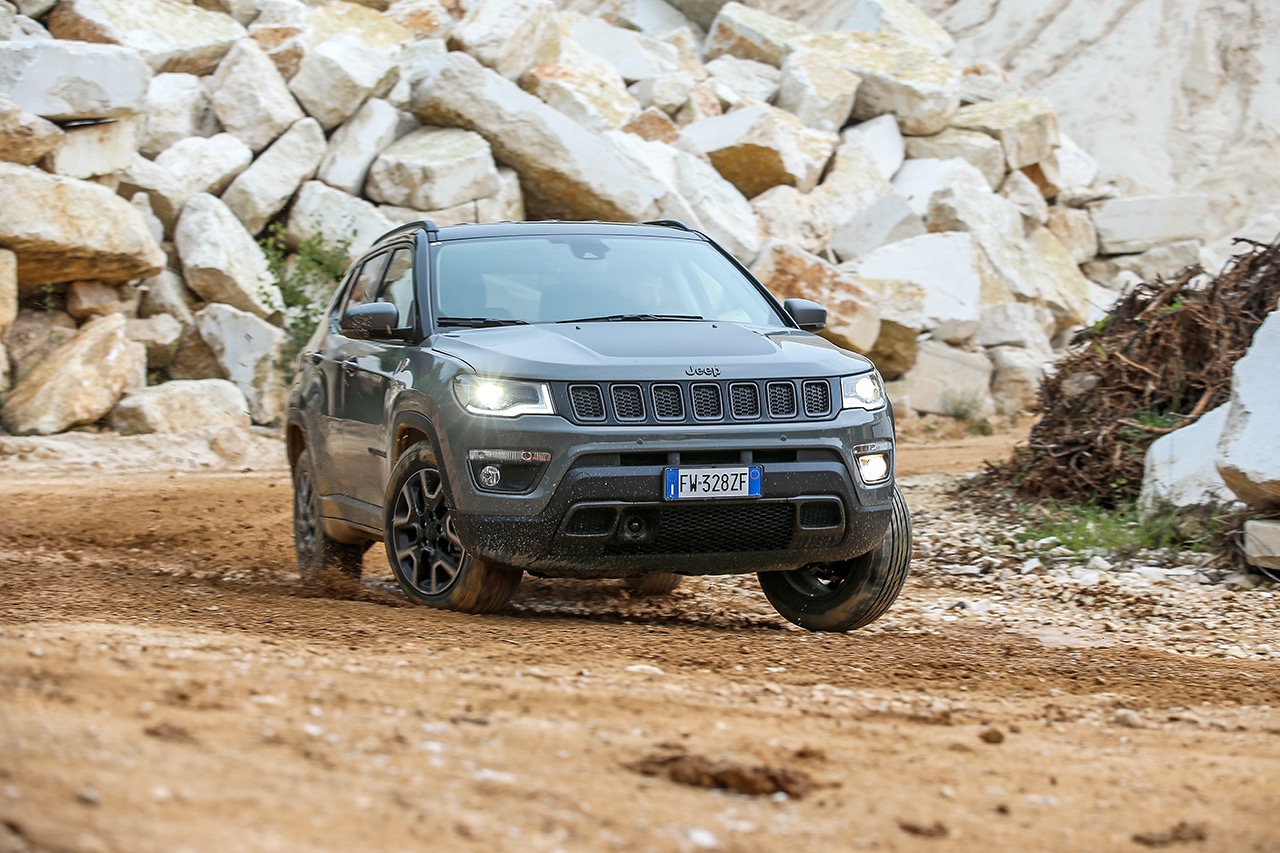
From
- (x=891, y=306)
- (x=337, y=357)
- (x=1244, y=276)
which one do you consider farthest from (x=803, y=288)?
(x=337, y=357)

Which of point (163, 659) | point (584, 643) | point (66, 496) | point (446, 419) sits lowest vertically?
point (66, 496)

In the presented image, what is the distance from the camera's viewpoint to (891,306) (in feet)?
64.9

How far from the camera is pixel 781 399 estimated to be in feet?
20.5

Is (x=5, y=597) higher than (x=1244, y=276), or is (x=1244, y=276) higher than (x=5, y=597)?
(x=1244, y=276)

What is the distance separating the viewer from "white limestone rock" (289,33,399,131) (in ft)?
64.4

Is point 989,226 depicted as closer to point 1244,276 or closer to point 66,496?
point 1244,276

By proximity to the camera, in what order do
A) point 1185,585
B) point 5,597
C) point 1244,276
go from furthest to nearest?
1. point 1244,276
2. point 1185,585
3. point 5,597

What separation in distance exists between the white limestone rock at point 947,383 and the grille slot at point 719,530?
14.0 metres

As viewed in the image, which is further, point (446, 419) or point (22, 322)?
point (22, 322)

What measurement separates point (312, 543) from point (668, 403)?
3.10 m

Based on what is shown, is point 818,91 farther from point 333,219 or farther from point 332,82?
point 333,219

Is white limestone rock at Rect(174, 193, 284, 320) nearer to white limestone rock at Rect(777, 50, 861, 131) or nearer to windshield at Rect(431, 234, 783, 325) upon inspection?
windshield at Rect(431, 234, 783, 325)

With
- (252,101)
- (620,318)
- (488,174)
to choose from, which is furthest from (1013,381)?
(620,318)

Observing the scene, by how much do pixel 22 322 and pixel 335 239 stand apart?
3988 mm
